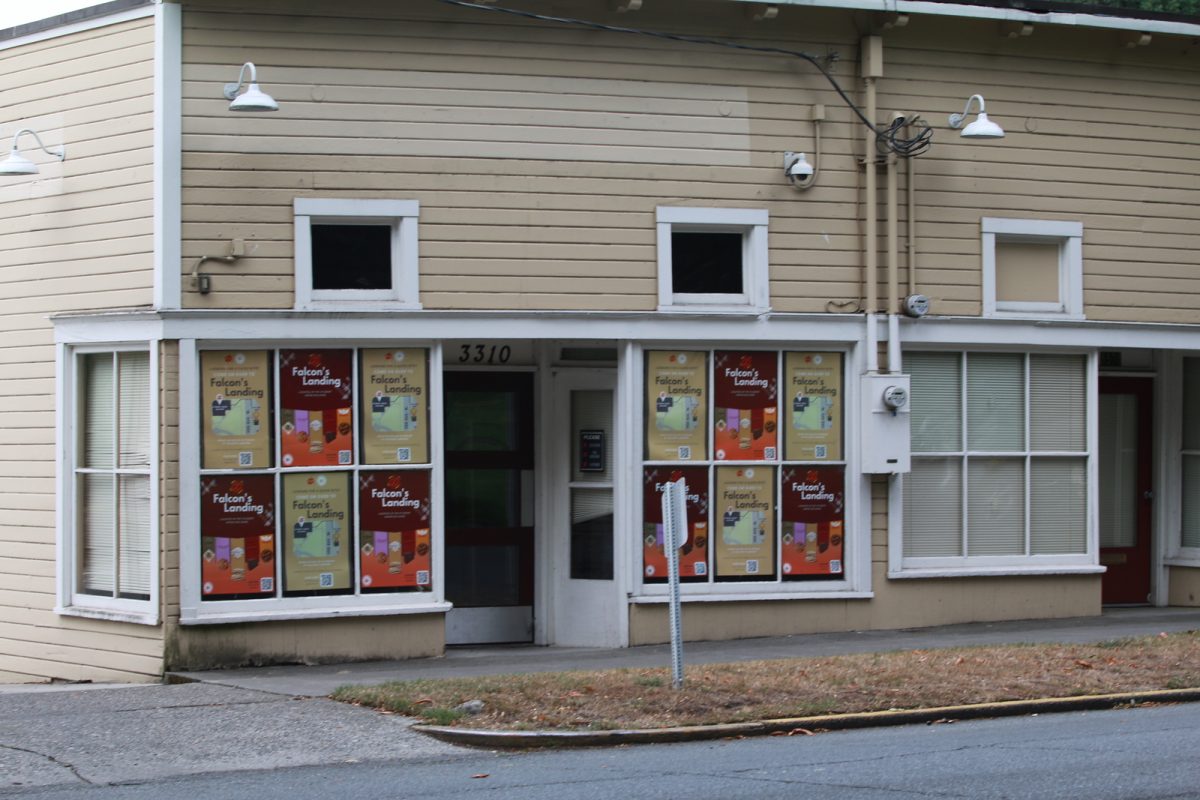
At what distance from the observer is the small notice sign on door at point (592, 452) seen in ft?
49.2

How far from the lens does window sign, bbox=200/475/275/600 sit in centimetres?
1334

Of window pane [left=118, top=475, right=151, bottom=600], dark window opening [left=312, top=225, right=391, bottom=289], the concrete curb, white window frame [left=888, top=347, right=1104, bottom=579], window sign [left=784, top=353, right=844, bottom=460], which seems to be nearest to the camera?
the concrete curb

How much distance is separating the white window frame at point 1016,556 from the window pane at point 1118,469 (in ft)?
3.84

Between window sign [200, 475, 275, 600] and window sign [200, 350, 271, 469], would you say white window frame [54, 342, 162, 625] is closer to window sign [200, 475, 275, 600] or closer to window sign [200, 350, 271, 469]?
window sign [200, 350, 271, 469]

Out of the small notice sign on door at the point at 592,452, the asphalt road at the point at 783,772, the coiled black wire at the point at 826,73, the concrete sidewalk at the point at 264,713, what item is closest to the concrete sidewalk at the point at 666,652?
the concrete sidewalk at the point at 264,713

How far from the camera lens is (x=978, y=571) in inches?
605

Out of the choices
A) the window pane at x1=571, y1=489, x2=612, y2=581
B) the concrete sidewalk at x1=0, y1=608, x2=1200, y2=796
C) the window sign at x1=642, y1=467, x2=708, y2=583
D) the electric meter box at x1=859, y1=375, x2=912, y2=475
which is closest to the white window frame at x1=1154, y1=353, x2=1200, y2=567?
the concrete sidewalk at x1=0, y1=608, x2=1200, y2=796

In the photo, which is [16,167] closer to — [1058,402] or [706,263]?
[706,263]

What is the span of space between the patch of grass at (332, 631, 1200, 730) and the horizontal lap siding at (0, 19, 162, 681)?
11.8ft

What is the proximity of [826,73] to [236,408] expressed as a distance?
627 centimetres

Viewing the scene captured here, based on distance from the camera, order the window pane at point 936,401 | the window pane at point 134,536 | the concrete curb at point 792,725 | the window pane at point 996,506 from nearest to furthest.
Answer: the concrete curb at point 792,725, the window pane at point 134,536, the window pane at point 936,401, the window pane at point 996,506

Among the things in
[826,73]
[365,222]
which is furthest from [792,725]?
[826,73]

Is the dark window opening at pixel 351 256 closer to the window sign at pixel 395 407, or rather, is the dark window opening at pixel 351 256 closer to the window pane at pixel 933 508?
the window sign at pixel 395 407

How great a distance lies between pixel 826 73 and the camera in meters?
14.9
